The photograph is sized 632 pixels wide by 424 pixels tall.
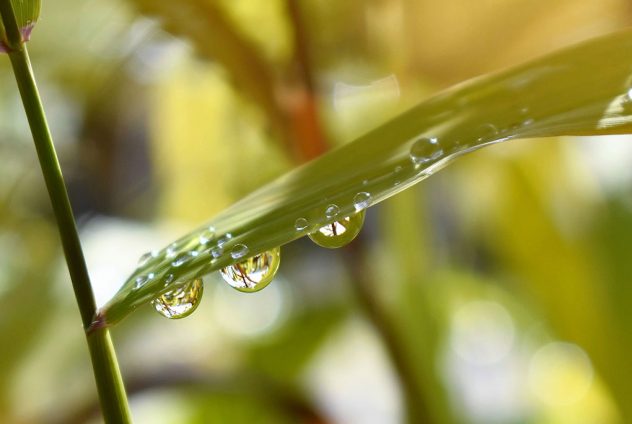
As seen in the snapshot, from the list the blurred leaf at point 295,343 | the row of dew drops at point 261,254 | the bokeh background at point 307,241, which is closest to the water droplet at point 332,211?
the row of dew drops at point 261,254

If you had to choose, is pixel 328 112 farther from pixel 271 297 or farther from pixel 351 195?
pixel 271 297

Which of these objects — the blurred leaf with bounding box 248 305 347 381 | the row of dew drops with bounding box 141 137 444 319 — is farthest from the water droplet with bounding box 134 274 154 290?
the blurred leaf with bounding box 248 305 347 381

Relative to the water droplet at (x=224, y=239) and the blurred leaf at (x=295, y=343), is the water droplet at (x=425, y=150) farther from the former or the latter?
the blurred leaf at (x=295, y=343)

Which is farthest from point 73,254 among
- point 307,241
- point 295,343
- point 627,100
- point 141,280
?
point 307,241

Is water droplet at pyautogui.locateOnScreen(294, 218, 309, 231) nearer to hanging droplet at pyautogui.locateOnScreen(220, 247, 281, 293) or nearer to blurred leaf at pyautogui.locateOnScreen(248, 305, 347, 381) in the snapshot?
hanging droplet at pyautogui.locateOnScreen(220, 247, 281, 293)

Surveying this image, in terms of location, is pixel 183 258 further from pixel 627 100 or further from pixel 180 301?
pixel 627 100
